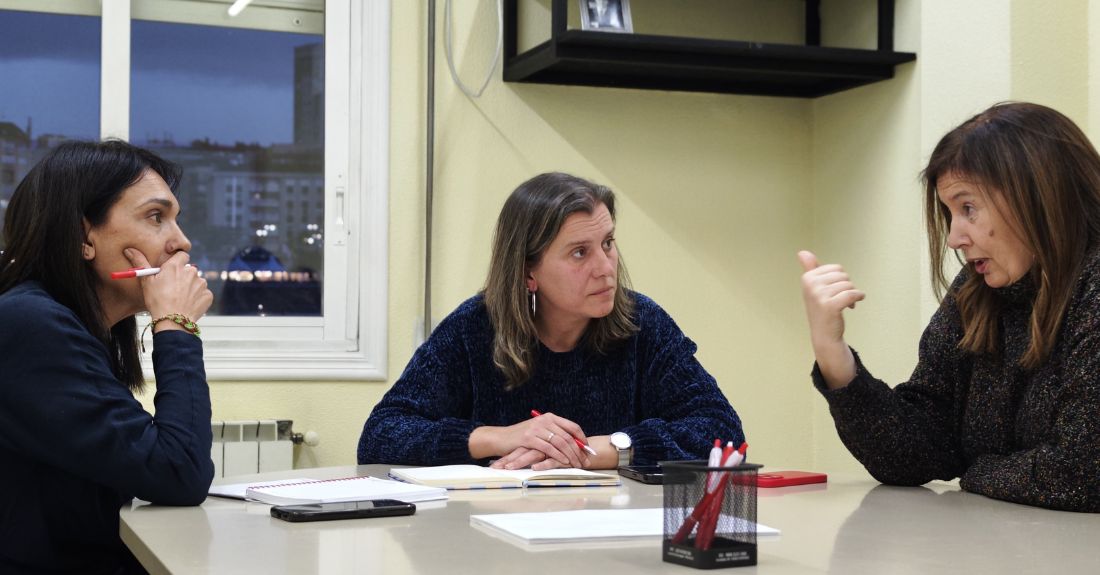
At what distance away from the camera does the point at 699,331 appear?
11.1ft

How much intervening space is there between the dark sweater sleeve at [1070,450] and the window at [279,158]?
6.16 feet

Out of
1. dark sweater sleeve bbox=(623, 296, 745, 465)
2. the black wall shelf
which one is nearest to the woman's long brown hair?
dark sweater sleeve bbox=(623, 296, 745, 465)

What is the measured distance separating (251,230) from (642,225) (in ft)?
3.58

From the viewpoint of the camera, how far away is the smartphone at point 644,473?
170 centimetres

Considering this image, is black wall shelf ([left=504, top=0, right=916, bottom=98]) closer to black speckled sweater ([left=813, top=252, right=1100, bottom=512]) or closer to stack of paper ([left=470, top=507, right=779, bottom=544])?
black speckled sweater ([left=813, top=252, right=1100, bottom=512])

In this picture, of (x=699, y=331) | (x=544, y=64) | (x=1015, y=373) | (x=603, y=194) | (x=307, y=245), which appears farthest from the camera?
(x=699, y=331)

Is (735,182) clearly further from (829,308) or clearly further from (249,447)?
(829,308)

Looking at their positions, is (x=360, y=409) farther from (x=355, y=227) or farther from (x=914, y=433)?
(x=914, y=433)

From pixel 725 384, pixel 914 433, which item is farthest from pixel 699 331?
pixel 914 433

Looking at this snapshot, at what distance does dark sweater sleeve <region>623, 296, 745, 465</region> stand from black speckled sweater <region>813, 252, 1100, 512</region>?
31cm

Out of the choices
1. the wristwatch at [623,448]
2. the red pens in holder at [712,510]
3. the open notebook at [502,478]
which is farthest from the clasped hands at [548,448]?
the red pens in holder at [712,510]

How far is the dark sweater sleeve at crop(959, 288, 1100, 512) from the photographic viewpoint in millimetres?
1444

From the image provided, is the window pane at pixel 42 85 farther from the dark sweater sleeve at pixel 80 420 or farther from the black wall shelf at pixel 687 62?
the dark sweater sleeve at pixel 80 420

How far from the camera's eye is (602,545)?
113 centimetres
